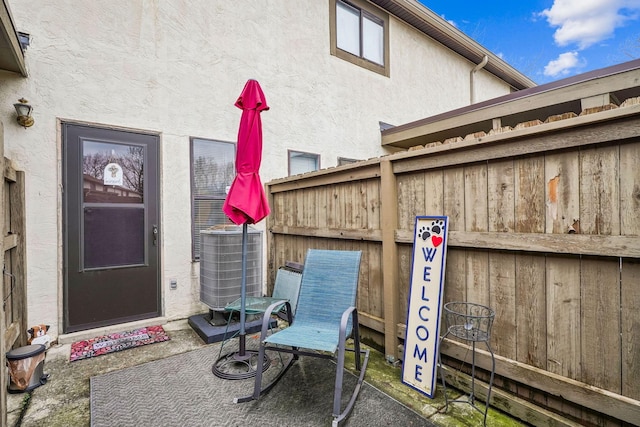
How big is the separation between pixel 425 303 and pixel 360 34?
20.0ft

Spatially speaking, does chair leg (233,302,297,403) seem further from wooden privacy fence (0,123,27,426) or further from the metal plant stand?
wooden privacy fence (0,123,27,426)

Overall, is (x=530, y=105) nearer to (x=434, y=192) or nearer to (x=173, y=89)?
(x=434, y=192)

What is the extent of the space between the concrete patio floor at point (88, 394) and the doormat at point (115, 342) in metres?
0.09

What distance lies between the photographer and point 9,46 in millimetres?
2809

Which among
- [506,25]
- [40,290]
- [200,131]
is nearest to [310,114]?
[200,131]

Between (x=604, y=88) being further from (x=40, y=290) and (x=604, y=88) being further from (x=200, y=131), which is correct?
(x=40, y=290)

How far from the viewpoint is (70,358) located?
→ 123 inches

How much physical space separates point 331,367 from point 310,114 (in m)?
4.32

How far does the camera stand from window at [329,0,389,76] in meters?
6.25

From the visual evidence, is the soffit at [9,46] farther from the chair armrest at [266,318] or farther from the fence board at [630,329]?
the fence board at [630,329]

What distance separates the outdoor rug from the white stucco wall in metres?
1.55

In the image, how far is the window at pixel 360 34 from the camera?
20.5 feet

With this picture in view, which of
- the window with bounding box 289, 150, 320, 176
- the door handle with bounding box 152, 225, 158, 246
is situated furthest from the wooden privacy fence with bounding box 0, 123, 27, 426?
the window with bounding box 289, 150, 320, 176

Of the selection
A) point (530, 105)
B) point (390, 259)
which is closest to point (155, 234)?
point (390, 259)
